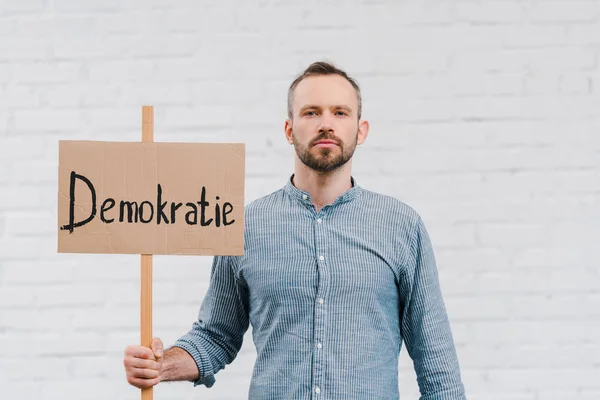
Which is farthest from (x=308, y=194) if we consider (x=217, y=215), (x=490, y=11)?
(x=490, y=11)

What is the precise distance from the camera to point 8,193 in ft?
6.79

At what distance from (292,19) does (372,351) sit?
972 millimetres

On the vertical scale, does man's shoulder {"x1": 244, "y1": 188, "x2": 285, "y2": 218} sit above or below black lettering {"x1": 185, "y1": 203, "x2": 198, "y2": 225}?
above

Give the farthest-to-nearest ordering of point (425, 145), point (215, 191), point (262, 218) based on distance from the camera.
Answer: point (425, 145) < point (262, 218) < point (215, 191)

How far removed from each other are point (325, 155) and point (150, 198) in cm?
35

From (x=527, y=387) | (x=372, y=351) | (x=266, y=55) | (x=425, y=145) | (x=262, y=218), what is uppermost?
(x=266, y=55)

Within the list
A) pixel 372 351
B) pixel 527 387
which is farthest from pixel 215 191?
pixel 527 387

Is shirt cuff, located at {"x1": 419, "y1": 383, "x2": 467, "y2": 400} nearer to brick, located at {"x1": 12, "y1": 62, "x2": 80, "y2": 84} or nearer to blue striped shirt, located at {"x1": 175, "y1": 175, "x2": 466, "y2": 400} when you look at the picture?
blue striped shirt, located at {"x1": 175, "y1": 175, "x2": 466, "y2": 400}

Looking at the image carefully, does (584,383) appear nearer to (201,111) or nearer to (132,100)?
(201,111)

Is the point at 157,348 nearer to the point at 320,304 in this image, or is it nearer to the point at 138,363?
the point at 138,363

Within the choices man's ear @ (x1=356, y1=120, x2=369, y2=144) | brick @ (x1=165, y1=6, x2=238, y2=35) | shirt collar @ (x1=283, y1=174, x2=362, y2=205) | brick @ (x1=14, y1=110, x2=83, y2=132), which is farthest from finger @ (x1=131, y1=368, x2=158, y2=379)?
brick @ (x1=165, y1=6, x2=238, y2=35)

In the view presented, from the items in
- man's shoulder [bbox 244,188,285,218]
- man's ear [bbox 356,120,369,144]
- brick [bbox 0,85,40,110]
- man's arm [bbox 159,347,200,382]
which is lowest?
man's arm [bbox 159,347,200,382]

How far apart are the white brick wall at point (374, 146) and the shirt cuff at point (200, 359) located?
0.47 meters

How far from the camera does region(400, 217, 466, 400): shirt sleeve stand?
1.52 m
